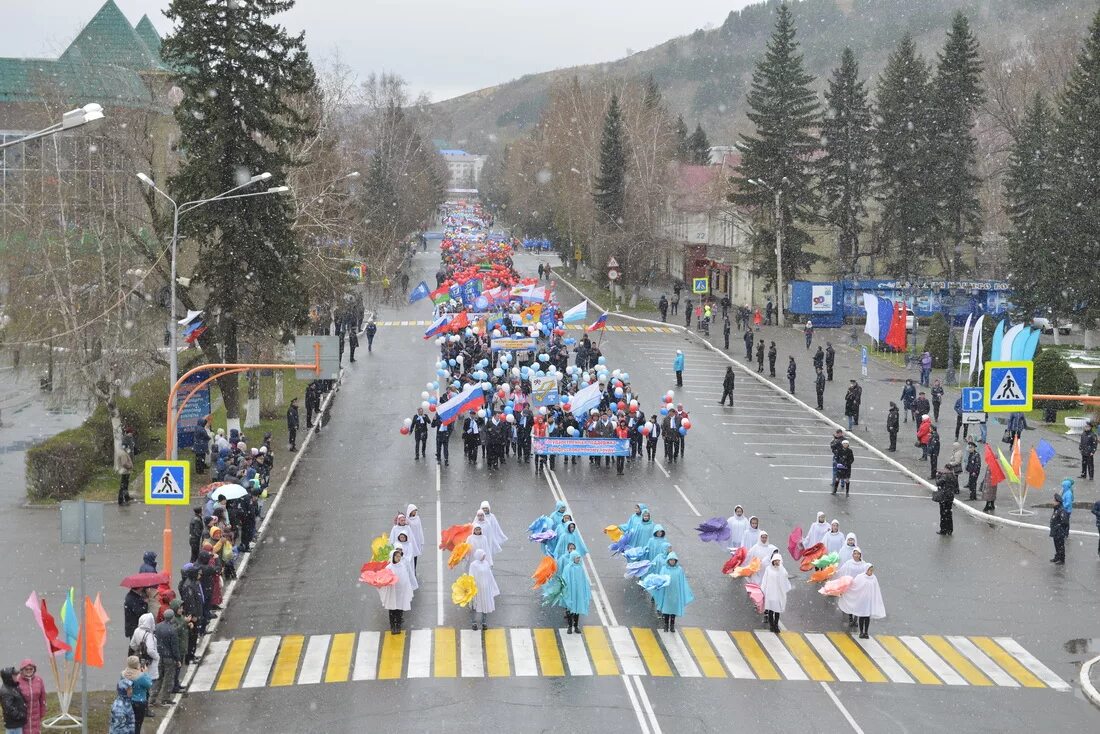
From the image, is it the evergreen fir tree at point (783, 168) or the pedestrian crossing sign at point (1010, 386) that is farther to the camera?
the evergreen fir tree at point (783, 168)

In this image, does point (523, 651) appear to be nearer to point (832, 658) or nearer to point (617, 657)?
point (617, 657)

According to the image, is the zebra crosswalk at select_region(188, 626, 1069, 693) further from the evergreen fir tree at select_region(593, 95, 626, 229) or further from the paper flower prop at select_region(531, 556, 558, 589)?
the evergreen fir tree at select_region(593, 95, 626, 229)

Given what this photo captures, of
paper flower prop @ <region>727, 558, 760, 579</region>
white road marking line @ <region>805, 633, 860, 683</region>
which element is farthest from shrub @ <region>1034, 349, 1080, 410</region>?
white road marking line @ <region>805, 633, 860, 683</region>

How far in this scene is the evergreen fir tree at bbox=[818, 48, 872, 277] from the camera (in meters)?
68.6

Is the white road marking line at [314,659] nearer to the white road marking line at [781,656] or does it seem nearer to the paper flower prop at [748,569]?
the white road marking line at [781,656]

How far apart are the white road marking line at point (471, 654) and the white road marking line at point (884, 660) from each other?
18.2 ft

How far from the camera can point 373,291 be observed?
74375mm

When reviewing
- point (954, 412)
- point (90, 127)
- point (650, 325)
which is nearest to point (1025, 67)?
point (650, 325)

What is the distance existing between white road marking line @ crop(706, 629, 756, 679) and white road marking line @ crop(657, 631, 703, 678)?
468mm

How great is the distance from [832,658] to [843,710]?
7.53 feet

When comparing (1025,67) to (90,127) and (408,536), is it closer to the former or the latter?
(90,127)

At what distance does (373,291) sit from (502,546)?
50945mm

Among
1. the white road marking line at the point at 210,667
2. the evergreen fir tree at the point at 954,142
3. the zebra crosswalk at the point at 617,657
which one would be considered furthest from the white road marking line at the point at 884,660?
the evergreen fir tree at the point at 954,142

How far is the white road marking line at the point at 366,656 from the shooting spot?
1784cm
